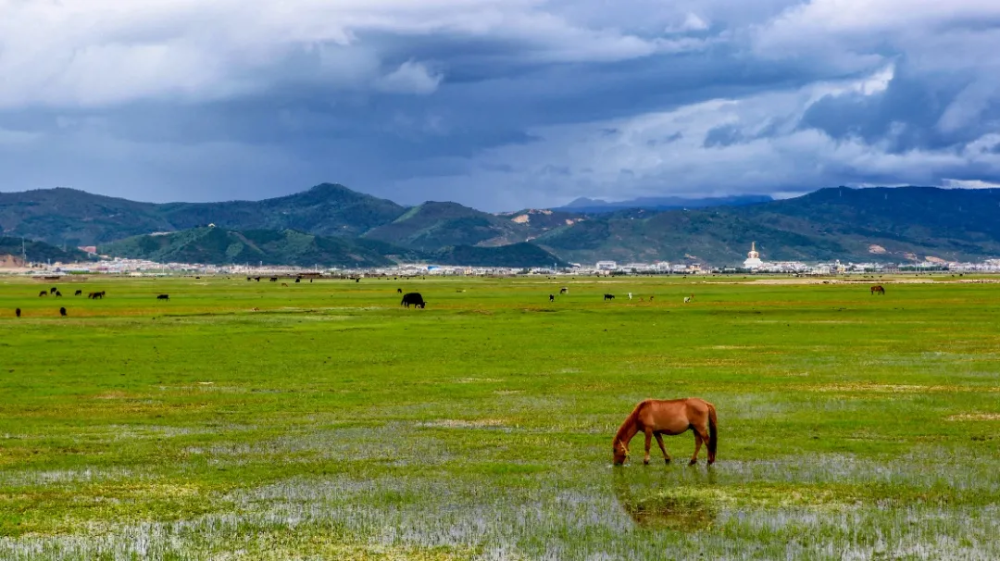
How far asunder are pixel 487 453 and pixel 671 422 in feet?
13.5

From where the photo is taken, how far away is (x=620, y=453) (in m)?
20.3

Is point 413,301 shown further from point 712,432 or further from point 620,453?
point 712,432

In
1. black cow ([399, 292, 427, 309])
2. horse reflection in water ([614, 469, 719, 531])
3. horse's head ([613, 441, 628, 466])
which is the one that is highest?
black cow ([399, 292, 427, 309])

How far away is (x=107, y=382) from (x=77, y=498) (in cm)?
1796

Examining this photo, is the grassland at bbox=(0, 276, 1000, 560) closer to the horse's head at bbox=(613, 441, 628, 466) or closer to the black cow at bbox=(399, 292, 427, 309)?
the horse's head at bbox=(613, 441, 628, 466)

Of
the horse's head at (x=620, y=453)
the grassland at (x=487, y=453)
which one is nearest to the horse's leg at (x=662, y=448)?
the grassland at (x=487, y=453)

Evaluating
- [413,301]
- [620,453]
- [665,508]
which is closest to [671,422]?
[620,453]

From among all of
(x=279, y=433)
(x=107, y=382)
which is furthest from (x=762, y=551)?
(x=107, y=382)

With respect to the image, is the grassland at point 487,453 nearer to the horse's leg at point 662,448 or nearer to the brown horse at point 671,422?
the horse's leg at point 662,448

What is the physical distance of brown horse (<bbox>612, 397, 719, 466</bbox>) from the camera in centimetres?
1989

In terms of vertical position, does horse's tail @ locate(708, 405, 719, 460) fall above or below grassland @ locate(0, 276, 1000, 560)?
above

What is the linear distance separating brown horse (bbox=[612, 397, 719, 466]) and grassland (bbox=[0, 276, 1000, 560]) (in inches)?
19.2

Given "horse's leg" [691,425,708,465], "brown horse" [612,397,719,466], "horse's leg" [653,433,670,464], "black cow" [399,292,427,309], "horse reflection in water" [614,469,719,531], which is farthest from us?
"black cow" [399,292,427,309]

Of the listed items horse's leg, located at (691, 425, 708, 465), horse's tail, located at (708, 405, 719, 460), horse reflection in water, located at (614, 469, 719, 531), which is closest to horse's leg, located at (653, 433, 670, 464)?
horse's leg, located at (691, 425, 708, 465)
